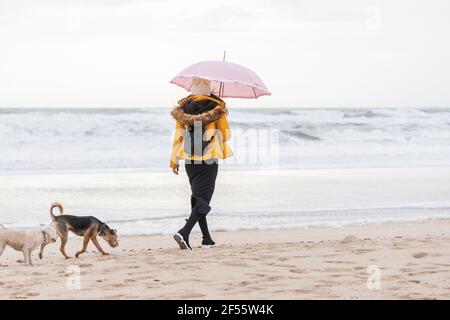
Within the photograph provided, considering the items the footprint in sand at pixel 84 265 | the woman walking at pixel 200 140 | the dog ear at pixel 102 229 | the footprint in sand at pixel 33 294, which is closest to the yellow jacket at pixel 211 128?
the woman walking at pixel 200 140

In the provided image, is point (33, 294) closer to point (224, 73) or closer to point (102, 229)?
point (102, 229)

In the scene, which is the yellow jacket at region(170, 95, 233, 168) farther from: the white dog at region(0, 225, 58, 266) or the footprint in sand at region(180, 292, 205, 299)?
the footprint in sand at region(180, 292, 205, 299)

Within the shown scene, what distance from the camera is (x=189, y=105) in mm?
7160

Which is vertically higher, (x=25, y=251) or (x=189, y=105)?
(x=189, y=105)

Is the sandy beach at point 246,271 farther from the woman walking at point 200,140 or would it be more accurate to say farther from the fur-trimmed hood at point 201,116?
the fur-trimmed hood at point 201,116

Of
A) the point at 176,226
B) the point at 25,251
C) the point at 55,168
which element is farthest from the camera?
the point at 55,168

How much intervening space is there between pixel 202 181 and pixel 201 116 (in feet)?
2.26

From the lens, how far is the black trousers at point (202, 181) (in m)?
7.15

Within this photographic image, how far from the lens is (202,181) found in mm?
7188
